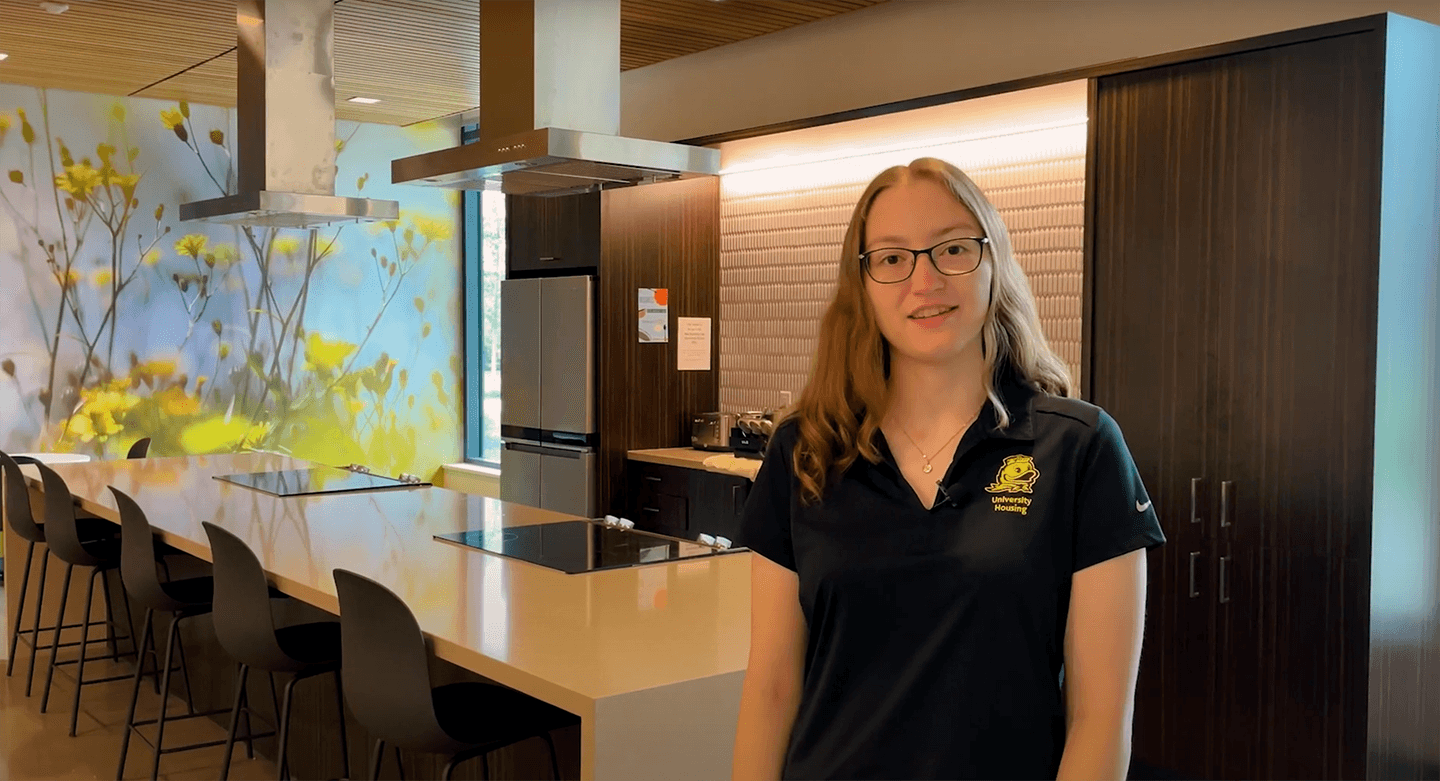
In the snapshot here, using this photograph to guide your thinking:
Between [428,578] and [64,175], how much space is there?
5182 mm

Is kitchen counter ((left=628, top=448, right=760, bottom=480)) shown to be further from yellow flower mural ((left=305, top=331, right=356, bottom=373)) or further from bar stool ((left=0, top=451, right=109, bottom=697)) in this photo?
yellow flower mural ((left=305, top=331, right=356, bottom=373))

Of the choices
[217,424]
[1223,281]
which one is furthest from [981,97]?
[217,424]

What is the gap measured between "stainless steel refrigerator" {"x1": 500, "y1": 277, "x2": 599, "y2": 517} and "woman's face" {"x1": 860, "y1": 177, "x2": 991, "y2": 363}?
165 inches

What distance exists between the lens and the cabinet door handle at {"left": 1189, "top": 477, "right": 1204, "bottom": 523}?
11.4 feet

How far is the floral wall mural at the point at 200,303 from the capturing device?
671cm

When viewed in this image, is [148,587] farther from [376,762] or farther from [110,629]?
[110,629]

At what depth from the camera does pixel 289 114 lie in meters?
4.60

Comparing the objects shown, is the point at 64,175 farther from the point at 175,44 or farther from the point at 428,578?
the point at 428,578

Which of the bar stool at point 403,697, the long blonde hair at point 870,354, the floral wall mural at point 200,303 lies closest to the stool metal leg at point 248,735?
the bar stool at point 403,697

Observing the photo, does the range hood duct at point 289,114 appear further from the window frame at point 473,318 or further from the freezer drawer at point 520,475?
the window frame at point 473,318

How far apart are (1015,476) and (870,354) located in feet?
0.74

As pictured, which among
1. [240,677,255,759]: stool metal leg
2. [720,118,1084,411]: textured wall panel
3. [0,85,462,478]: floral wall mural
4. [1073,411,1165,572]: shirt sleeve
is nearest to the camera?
[1073,411,1165,572]: shirt sleeve

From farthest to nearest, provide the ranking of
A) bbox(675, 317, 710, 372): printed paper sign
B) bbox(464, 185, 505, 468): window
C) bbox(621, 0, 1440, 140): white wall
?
1. bbox(464, 185, 505, 468): window
2. bbox(675, 317, 710, 372): printed paper sign
3. bbox(621, 0, 1440, 140): white wall

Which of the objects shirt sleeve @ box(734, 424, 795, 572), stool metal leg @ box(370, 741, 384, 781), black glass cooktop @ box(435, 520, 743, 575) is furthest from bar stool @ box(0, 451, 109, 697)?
shirt sleeve @ box(734, 424, 795, 572)
